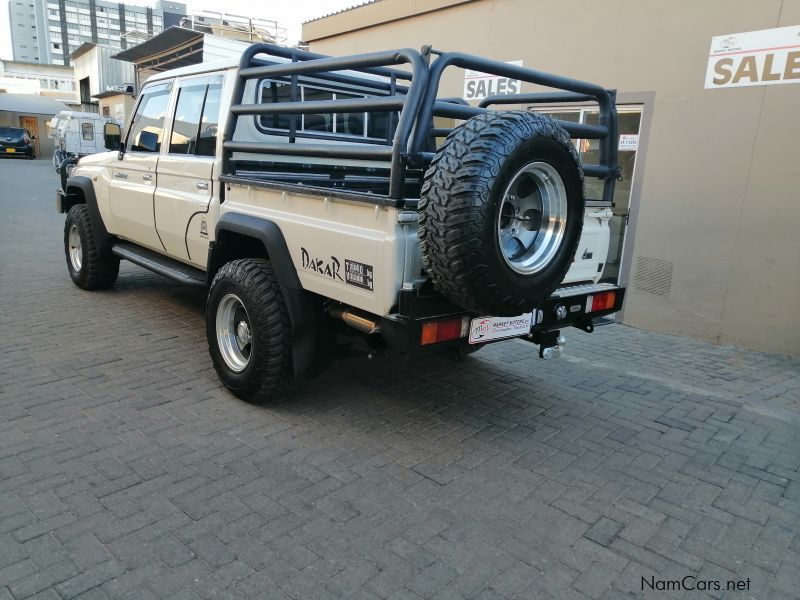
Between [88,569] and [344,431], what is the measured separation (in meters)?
1.58

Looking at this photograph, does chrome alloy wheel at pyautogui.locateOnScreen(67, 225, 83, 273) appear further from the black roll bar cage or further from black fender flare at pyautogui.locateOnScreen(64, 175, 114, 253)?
the black roll bar cage

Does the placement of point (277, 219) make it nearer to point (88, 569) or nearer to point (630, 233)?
point (88, 569)

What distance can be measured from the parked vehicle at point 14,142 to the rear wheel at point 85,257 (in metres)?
33.0

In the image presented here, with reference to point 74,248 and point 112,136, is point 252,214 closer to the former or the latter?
point 112,136

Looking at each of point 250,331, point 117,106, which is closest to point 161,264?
point 250,331

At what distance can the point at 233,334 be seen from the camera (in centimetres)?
408

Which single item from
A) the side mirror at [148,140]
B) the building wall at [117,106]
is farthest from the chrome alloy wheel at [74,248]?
the building wall at [117,106]

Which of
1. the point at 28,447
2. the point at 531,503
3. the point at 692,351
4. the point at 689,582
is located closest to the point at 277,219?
the point at 28,447

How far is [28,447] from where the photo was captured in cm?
323

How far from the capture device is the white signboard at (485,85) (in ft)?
25.0

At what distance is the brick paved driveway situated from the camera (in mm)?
2410

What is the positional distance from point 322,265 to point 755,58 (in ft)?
15.6

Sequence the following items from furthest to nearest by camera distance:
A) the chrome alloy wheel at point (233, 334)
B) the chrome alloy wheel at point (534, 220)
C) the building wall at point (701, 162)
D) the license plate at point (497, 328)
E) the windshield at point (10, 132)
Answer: the windshield at point (10, 132) → the building wall at point (701, 162) → the chrome alloy wheel at point (233, 334) → the license plate at point (497, 328) → the chrome alloy wheel at point (534, 220)

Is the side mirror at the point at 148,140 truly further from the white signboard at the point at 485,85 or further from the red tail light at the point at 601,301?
the white signboard at the point at 485,85
